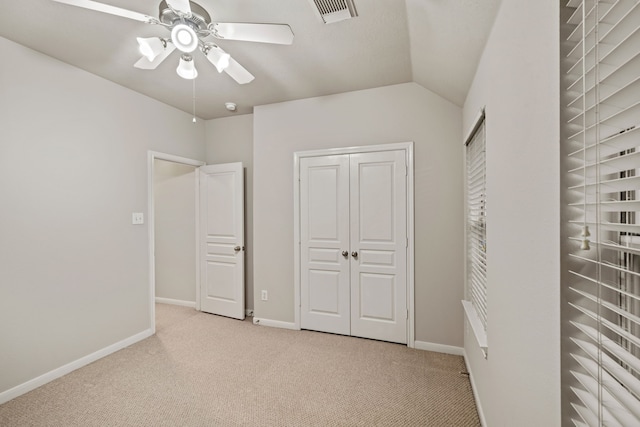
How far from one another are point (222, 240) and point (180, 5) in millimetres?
2914

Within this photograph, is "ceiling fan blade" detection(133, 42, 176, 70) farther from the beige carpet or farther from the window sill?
the window sill

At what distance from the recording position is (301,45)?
2.28 m

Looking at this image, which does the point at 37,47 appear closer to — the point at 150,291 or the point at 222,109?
the point at 222,109

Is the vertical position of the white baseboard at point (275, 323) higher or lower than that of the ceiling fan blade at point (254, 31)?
lower

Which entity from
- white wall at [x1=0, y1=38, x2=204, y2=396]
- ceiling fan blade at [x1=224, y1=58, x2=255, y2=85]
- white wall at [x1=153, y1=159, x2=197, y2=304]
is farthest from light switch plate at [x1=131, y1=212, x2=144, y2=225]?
ceiling fan blade at [x1=224, y1=58, x2=255, y2=85]

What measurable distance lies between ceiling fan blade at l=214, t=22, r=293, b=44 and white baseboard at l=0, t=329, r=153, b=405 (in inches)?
117

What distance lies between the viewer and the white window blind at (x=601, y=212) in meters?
0.58

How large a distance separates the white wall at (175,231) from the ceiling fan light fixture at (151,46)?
265cm

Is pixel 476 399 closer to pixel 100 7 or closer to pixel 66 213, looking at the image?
pixel 100 7

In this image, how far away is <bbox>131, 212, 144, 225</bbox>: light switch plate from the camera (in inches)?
125

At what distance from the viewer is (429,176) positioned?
9.67ft

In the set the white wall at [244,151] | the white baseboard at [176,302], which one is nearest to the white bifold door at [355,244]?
the white wall at [244,151]

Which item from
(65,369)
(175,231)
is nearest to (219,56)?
(65,369)

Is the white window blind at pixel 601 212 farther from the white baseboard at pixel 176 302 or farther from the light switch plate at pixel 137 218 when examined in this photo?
the white baseboard at pixel 176 302
